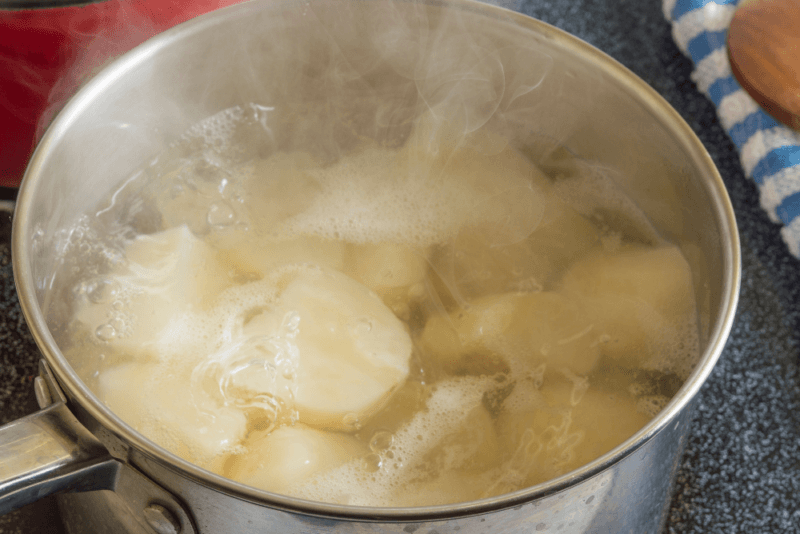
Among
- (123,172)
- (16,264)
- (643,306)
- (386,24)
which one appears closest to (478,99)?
(386,24)

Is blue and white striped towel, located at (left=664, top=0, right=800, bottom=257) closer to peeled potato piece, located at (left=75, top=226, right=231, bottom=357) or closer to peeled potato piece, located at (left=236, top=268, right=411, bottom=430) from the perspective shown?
peeled potato piece, located at (left=236, top=268, right=411, bottom=430)

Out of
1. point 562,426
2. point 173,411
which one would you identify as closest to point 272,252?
Result: point 173,411

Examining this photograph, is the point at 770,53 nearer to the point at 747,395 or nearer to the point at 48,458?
the point at 747,395

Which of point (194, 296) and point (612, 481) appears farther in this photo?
point (194, 296)

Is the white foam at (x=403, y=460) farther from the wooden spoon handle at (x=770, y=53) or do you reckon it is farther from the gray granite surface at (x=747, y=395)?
the wooden spoon handle at (x=770, y=53)

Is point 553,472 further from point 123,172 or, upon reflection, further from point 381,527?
point 123,172

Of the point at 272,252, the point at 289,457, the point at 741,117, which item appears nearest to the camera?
the point at 289,457

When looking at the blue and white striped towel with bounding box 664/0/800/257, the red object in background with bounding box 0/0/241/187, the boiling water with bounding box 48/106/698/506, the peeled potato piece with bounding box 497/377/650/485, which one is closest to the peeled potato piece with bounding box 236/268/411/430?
the boiling water with bounding box 48/106/698/506
